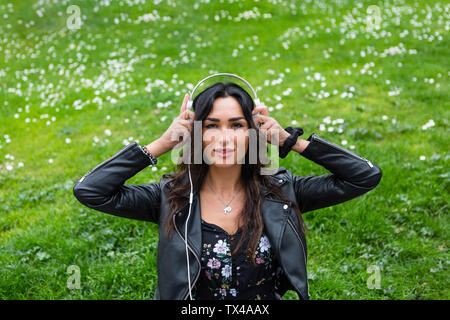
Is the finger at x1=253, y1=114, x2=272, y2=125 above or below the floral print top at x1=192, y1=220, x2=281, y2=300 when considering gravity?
above

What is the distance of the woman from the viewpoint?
2.52 meters

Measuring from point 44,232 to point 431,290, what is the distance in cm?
396

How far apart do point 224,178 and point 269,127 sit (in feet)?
1.58

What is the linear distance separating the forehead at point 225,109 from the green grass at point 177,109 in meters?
2.10

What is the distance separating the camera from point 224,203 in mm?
2752

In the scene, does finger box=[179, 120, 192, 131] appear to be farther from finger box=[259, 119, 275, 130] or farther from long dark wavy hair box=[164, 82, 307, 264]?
finger box=[259, 119, 275, 130]

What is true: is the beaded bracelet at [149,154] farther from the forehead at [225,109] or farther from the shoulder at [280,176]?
the shoulder at [280,176]

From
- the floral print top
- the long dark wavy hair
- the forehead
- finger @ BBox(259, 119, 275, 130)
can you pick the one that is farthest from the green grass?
the forehead

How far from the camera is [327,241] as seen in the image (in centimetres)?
441

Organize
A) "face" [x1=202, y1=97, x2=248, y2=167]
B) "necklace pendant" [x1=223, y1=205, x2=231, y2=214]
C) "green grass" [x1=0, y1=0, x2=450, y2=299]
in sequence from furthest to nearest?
"green grass" [x1=0, y1=0, x2=450, y2=299] → "necklace pendant" [x1=223, y1=205, x2=231, y2=214] → "face" [x1=202, y1=97, x2=248, y2=167]

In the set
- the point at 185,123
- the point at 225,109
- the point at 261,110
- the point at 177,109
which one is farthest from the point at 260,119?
the point at 177,109

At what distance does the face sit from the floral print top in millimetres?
447

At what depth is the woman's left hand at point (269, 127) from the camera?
8.40ft

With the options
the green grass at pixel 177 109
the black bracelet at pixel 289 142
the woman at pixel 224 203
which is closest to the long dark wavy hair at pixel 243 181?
the woman at pixel 224 203
